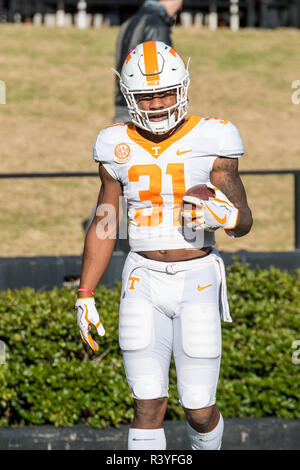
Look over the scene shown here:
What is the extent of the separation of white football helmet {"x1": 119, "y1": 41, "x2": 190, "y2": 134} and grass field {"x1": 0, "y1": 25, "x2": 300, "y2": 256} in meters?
9.48

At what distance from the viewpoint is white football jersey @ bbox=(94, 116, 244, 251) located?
4.77 metres

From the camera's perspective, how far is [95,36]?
3434 cm

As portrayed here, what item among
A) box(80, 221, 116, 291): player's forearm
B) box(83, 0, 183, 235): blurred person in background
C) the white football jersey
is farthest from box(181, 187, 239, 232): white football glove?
box(83, 0, 183, 235): blurred person in background

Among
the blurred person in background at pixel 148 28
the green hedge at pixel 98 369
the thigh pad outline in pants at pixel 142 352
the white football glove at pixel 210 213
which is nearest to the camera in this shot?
the white football glove at pixel 210 213

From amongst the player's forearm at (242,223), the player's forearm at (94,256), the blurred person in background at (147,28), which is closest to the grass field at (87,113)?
the blurred person in background at (147,28)

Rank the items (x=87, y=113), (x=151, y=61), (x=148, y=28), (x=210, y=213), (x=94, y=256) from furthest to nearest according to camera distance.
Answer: (x=87, y=113), (x=148, y=28), (x=94, y=256), (x=151, y=61), (x=210, y=213)

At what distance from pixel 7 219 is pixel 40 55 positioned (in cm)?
1637

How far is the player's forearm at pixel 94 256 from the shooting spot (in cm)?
498

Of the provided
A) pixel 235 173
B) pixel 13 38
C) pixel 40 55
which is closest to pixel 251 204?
pixel 235 173

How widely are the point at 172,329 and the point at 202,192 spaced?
2.68 feet

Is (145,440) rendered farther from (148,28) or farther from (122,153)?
(148,28)

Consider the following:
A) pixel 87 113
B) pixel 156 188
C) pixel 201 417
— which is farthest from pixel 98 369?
pixel 87 113

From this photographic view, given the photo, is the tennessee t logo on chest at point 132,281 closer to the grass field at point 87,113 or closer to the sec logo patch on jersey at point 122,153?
the sec logo patch on jersey at point 122,153

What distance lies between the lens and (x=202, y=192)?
15.1ft
